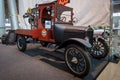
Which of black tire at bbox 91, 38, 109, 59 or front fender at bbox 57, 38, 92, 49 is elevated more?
front fender at bbox 57, 38, 92, 49

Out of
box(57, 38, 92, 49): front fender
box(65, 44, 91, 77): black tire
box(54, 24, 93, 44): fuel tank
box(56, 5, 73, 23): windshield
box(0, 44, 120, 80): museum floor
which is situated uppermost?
box(56, 5, 73, 23): windshield

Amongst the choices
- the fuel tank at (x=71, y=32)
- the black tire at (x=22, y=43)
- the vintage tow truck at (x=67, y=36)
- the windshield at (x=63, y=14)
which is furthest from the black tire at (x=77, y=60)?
the black tire at (x=22, y=43)

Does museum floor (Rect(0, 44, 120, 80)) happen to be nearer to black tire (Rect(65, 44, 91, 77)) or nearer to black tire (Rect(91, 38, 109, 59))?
black tire (Rect(65, 44, 91, 77))

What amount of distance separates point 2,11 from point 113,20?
614 centimetres

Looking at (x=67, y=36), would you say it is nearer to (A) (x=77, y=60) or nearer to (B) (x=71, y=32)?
(B) (x=71, y=32)

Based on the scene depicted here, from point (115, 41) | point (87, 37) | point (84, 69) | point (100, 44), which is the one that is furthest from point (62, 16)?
point (84, 69)

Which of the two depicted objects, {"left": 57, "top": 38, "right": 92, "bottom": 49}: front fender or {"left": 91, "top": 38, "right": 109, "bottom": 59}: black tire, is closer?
{"left": 57, "top": 38, "right": 92, "bottom": 49}: front fender

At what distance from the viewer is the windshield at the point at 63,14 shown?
3.65 m

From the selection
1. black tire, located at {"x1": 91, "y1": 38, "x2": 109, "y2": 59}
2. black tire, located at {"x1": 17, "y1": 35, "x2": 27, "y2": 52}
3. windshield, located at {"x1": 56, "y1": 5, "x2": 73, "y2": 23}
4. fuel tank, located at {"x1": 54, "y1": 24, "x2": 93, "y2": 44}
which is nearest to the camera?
fuel tank, located at {"x1": 54, "y1": 24, "x2": 93, "y2": 44}

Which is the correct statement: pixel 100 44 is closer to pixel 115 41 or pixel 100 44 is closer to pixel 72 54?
pixel 115 41

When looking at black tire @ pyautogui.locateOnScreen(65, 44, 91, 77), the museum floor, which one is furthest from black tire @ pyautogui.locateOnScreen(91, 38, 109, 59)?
black tire @ pyautogui.locateOnScreen(65, 44, 91, 77)

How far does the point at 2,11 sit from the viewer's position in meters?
7.44

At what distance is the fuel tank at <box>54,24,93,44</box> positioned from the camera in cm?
311

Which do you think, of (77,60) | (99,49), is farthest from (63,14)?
(77,60)
